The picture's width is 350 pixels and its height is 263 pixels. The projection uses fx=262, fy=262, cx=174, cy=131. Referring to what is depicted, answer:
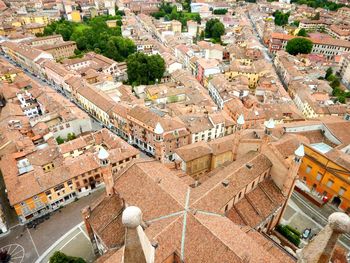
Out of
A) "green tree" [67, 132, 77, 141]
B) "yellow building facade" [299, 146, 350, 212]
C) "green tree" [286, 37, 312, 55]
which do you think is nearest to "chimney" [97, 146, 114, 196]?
"green tree" [67, 132, 77, 141]

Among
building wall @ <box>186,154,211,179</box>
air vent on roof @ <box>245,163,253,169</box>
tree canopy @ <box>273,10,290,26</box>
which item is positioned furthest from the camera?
tree canopy @ <box>273,10,290,26</box>

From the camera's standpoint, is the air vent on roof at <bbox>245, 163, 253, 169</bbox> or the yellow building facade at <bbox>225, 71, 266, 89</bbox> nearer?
the air vent on roof at <bbox>245, 163, 253, 169</bbox>

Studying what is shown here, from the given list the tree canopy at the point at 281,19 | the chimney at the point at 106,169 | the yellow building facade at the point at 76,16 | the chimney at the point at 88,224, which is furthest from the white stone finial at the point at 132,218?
the tree canopy at the point at 281,19

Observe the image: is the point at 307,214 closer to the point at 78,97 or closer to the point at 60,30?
the point at 78,97

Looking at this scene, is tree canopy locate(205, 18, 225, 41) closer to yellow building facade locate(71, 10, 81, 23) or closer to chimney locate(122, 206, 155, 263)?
yellow building facade locate(71, 10, 81, 23)

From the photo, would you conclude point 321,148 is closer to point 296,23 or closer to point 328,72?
point 328,72

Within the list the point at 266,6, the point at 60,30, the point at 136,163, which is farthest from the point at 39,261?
the point at 266,6
